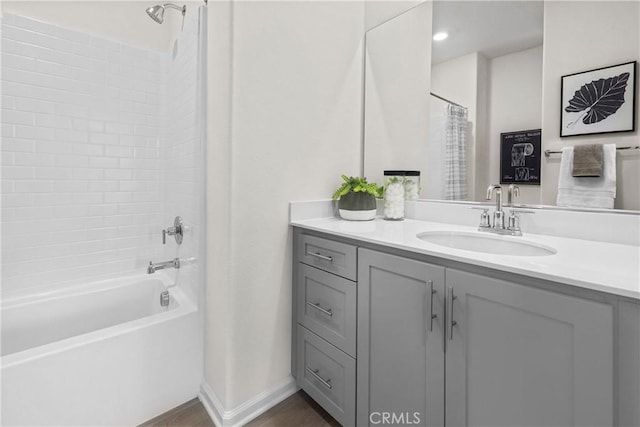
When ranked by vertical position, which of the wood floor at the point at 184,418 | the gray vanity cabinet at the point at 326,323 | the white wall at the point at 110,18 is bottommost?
the wood floor at the point at 184,418

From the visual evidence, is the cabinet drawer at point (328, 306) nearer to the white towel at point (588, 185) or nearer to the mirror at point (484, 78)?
the mirror at point (484, 78)

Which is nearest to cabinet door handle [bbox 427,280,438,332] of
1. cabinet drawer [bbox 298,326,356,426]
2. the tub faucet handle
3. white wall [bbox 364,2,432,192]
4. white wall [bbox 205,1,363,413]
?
cabinet drawer [bbox 298,326,356,426]

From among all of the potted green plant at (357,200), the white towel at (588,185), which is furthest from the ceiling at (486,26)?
the potted green plant at (357,200)

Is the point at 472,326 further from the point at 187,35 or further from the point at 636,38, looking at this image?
the point at 187,35

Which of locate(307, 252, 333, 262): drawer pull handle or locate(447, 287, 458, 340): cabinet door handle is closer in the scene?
locate(447, 287, 458, 340): cabinet door handle

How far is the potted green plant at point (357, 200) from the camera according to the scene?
1672mm

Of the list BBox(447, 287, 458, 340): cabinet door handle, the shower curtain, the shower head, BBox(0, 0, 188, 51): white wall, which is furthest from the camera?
BBox(0, 0, 188, 51): white wall

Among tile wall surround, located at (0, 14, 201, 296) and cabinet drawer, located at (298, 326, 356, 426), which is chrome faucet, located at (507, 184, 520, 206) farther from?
tile wall surround, located at (0, 14, 201, 296)

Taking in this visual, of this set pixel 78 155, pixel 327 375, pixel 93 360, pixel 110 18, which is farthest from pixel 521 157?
pixel 110 18

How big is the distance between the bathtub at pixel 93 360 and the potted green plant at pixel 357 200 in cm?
94

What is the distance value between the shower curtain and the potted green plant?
1.22ft

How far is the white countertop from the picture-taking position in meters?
0.74

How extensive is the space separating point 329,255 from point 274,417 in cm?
81

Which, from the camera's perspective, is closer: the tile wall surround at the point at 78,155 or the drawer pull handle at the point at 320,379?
the drawer pull handle at the point at 320,379
